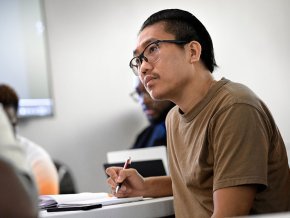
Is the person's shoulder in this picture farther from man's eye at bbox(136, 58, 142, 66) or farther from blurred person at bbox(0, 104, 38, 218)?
blurred person at bbox(0, 104, 38, 218)

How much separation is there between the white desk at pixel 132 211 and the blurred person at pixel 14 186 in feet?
2.36

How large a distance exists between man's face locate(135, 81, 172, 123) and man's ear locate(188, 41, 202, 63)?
1.57 metres

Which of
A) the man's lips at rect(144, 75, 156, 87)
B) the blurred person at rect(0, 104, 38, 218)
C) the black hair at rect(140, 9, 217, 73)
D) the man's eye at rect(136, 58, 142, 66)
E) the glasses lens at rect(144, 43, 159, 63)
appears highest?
A: the black hair at rect(140, 9, 217, 73)

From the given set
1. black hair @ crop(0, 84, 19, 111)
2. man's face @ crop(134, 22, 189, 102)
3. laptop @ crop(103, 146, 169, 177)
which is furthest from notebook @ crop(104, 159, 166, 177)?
black hair @ crop(0, 84, 19, 111)

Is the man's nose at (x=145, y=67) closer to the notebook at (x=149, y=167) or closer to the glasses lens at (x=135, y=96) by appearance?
the notebook at (x=149, y=167)

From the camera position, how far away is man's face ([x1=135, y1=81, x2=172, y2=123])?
133 inches

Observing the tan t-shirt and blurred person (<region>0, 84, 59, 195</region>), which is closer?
the tan t-shirt

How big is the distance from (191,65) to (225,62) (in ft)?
8.67

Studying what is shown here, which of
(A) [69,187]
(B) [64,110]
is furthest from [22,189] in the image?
(B) [64,110]

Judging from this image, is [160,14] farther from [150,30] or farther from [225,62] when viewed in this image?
[225,62]

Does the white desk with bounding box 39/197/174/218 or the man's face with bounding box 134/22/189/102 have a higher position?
the man's face with bounding box 134/22/189/102

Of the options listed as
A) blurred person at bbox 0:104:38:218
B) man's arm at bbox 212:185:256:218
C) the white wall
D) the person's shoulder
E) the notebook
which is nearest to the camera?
blurred person at bbox 0:104:38:218

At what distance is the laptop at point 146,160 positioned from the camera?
1.99 meters

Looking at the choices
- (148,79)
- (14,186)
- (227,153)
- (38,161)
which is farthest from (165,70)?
(38,161)
